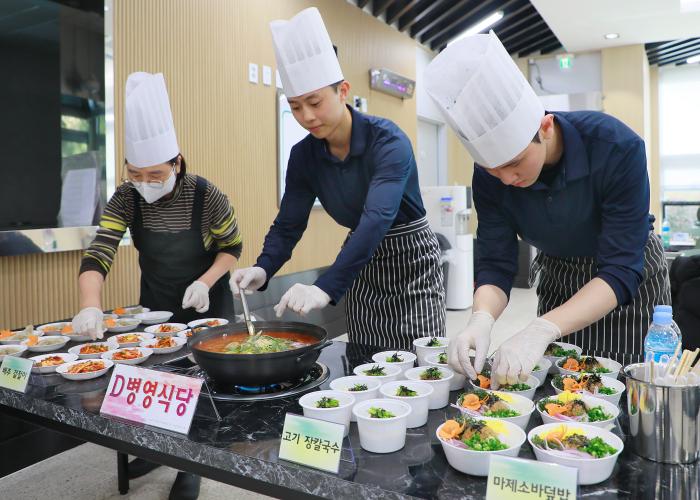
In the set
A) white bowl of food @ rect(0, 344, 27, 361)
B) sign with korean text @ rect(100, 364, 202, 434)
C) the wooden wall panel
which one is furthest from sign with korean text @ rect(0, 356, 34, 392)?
the wooden wall panel

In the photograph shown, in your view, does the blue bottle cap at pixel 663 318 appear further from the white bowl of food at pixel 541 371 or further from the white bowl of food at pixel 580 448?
the white bowl of food at pixel 580 448

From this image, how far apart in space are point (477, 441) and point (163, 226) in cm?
181

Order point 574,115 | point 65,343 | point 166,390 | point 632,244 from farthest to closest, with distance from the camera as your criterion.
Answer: point 65,343, point 574,115, point 632,244, point 166,390

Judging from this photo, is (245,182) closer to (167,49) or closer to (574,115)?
(167,49)

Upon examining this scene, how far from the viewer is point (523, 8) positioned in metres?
7.70

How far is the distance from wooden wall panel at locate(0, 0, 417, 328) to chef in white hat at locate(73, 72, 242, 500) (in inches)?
31.7

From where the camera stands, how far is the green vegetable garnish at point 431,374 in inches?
50.5

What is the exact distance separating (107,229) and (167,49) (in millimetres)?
1846

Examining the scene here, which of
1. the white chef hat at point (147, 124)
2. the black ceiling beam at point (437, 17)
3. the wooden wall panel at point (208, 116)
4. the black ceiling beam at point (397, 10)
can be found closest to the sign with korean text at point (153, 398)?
the white chef hat at point (147, 124)

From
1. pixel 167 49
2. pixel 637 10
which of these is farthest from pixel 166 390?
pixel 637 10

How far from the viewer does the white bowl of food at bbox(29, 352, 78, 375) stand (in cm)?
154

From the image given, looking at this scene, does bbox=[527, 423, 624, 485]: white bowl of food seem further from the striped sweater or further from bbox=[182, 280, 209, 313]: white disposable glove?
the striped sweater

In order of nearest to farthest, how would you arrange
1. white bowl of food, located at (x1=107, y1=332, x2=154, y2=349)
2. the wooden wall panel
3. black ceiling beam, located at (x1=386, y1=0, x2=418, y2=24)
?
white bowl of food, located at (x1=107, y1=332, x2=154, y2=349) < the wooden wall panel < black ceiling beam, located at (x1=386, y1=0, x2=418, y2=24)

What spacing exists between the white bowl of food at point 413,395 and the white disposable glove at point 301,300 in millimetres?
383
